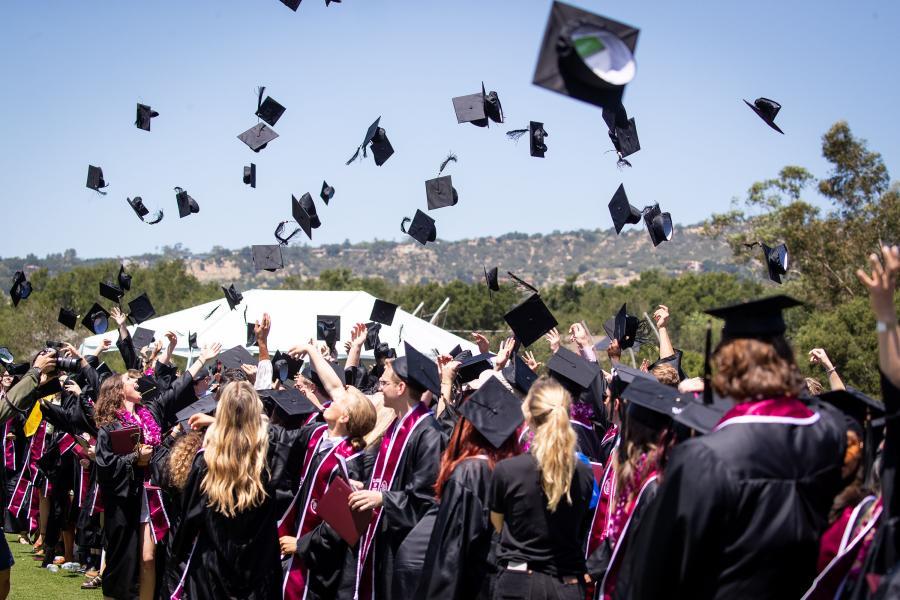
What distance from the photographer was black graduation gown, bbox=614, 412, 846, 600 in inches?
105

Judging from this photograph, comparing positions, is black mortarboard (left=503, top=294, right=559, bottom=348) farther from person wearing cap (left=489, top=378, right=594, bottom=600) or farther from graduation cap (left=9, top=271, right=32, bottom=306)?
graduation cap (left=9, top=271, right=32, bottom=306)

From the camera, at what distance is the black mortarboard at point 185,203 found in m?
10.7

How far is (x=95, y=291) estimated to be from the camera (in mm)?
54812

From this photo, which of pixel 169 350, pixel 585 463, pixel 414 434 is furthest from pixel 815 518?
pixel 169 350

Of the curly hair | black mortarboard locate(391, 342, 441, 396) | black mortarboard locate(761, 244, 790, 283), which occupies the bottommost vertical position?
black mortarboard locate(391, 342, 441, 396)

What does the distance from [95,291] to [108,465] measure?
51.1 m

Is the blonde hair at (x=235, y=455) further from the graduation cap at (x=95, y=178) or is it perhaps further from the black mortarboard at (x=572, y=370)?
the graduation cap at (x=95, y=178)

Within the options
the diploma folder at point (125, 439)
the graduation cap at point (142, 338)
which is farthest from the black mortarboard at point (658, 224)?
the graduation cap at point (142, 338)

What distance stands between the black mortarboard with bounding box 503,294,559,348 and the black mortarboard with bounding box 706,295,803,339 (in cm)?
468

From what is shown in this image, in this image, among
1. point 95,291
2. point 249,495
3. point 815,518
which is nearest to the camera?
point 815,518

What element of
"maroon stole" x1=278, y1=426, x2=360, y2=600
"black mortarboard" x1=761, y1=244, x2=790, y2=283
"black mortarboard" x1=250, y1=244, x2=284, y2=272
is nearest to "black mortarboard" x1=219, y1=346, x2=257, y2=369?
"black mortarboard" x1=250, y1=244, x2=284, y2=272

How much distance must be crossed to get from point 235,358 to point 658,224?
3975 mm

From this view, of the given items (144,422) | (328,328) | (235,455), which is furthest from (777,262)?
(328,328)

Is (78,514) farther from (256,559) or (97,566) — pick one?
(256,559)
